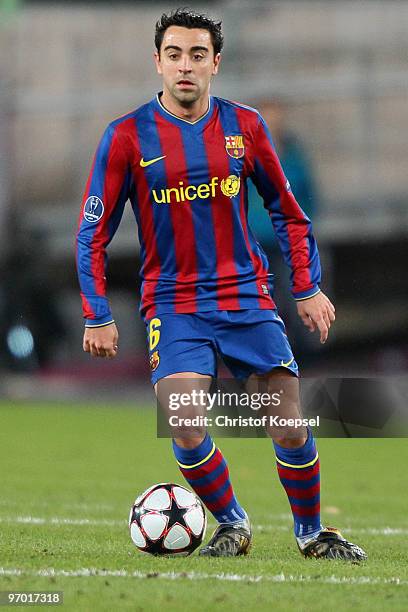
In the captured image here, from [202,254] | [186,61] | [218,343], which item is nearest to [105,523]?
[218,343]

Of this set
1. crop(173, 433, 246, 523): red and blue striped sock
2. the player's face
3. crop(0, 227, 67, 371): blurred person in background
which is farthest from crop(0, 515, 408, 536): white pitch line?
crop(0, 227, 67, 371): blurred person in background

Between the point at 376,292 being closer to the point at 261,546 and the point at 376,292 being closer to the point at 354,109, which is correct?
the point at 354,109

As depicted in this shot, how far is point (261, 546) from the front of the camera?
530cm

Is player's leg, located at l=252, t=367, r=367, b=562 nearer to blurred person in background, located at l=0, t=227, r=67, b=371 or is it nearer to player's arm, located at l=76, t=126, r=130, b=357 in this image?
player's arm, located at l=76, t=126, r=130, b=357

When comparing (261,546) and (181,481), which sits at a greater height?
(261,546)

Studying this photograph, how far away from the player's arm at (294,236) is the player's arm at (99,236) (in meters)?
0.53

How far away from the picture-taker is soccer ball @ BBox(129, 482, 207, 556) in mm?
4918

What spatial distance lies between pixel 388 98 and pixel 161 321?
8680mm

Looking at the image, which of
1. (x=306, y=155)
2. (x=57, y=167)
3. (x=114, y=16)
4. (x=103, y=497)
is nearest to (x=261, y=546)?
(x=103, y=497)

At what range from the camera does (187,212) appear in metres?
4.96

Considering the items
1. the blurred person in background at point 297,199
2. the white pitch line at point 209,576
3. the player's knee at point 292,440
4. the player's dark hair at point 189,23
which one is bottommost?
the blurred person in background at point 297,199

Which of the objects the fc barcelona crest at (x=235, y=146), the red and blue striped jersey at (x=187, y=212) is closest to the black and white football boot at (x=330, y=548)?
the red and blue striped jersey at (x=187, y=212)

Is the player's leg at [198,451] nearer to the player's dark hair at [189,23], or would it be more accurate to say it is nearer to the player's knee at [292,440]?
the player's knee at [292,440]

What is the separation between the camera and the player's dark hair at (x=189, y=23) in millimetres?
4914
